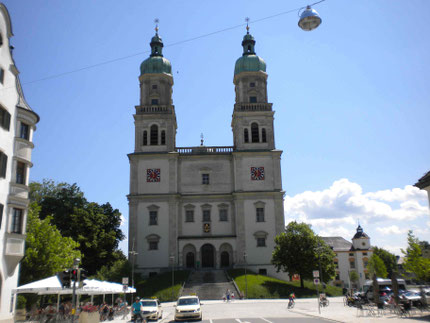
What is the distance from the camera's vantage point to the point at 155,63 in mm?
63156

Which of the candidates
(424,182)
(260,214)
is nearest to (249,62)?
(260,214)

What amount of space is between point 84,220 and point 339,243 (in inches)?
2681

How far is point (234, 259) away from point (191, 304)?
102 ft

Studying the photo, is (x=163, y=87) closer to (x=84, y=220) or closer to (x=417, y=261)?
(x=84, y=220)

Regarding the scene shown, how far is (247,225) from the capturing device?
56000 millimetres

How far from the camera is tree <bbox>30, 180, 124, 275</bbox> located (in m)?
47.8

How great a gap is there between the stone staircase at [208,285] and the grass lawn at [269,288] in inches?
46.8

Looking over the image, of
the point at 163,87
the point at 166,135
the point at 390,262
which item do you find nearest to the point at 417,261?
the point at 166,135

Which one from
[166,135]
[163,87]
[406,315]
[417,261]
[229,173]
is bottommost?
[406,315]

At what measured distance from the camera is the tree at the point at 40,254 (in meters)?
30.2

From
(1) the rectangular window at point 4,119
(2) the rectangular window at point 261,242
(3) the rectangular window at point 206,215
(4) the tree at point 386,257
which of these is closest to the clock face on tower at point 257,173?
(3) the rectangular window at point 206,215

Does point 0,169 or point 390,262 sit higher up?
point 0,169

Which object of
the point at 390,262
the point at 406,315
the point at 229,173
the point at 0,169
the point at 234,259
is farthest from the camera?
the point at 390,262

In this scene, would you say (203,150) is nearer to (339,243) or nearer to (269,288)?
(269,288)
